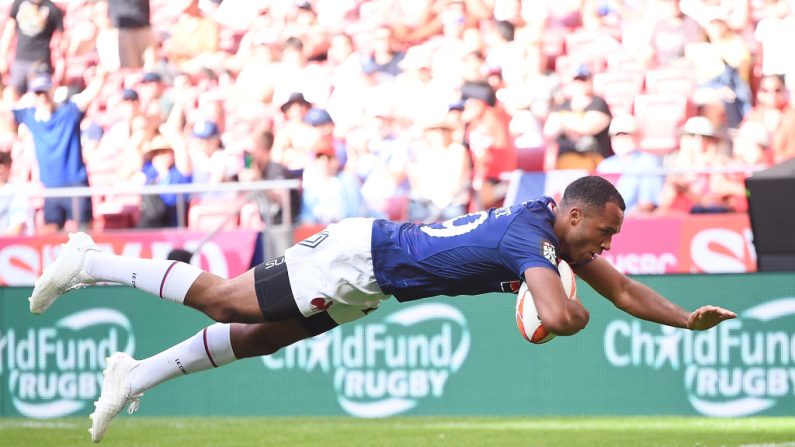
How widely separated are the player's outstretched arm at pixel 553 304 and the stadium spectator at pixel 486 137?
282 inches

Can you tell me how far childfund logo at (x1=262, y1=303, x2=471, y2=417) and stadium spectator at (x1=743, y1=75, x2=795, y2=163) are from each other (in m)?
4.32

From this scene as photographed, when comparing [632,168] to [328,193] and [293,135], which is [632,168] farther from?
[293,135]

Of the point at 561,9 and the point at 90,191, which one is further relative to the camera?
the point at 561,9

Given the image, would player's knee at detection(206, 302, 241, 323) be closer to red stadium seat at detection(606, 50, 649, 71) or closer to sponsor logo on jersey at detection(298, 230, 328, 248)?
sponsor logo on jersey at detection(298, 230, 328, 248)

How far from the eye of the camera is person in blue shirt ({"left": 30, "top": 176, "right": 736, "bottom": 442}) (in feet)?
22.3

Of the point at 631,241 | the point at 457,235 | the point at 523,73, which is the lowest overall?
the point at 631,241

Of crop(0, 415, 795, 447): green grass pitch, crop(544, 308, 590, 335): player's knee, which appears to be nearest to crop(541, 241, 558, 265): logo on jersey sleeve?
crop(544, 308, 590, 335): player's knee

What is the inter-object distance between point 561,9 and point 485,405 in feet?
20.5

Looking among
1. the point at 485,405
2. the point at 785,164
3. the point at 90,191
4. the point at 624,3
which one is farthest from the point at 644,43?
the point at 90,191

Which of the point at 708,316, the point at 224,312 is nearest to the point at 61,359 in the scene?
the point at 224,312

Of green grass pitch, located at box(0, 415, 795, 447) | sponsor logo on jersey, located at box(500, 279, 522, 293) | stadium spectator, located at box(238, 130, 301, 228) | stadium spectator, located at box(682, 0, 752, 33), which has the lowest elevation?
green grass pitch, located at box(0, 415, 795, 447)

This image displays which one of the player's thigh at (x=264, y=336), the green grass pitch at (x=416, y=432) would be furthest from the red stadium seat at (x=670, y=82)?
the player's thigh at (x=264, y=336)

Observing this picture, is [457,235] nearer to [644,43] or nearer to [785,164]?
[785,164]

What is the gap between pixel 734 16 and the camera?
14.5 meters
